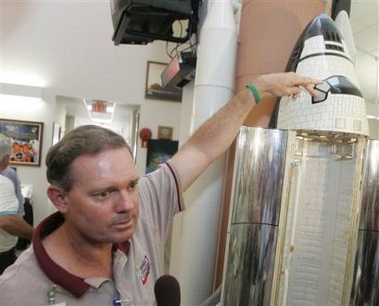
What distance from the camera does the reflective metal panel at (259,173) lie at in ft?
4.67

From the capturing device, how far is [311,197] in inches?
59.6

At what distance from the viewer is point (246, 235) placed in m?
1.48

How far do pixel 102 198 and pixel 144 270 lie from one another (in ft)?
1.09

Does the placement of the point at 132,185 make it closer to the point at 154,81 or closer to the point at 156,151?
the point at 156,151

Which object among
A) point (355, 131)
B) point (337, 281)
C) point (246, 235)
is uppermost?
point (355, 131)

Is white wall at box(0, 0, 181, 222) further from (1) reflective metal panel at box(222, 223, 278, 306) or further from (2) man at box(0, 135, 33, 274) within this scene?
(1) reflective metal panel at box(222, 223, 278, 306)

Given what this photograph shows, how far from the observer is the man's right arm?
181cm

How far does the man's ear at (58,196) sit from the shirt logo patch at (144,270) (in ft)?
0.99

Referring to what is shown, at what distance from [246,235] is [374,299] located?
0.57m

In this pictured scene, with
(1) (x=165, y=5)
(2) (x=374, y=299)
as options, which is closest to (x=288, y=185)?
(2) (x=374, y=299)

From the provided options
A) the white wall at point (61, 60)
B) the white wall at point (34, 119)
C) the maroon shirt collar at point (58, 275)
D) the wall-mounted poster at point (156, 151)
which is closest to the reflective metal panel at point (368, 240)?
the maroon shirt collar at point (58, 275)

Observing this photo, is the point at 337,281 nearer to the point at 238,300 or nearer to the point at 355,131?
the point at 238,300

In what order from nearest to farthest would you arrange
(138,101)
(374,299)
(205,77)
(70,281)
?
(70,281) < (374,299) < (205,77) < (138,101)

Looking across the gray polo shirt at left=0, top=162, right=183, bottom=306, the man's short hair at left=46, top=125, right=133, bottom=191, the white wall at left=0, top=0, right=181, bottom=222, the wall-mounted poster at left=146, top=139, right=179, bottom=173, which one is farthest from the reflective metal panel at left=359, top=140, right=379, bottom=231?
the white wall at left=0, top=0, right=181, bottom=222
